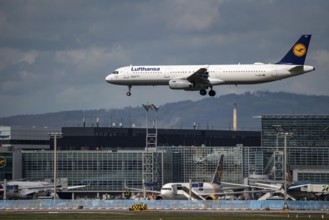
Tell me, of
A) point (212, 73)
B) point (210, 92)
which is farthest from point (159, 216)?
point (210, 92)

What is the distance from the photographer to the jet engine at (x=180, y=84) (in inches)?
5827

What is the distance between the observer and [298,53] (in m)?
152

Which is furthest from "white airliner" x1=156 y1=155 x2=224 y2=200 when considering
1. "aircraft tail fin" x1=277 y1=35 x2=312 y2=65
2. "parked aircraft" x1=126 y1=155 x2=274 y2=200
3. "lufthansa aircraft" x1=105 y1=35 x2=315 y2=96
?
"aircraft tail fin" x1=277 y1=35 x2=312 y2=65

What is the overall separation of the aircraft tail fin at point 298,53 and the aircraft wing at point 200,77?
40.9 ft

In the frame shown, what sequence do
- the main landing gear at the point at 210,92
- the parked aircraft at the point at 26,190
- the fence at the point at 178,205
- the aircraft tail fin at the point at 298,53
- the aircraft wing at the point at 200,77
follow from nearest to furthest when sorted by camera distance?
the fence at the point at 178,205
the aircraft wing at the point at 200,77
the main landing gear at the point at 210,92
the aircraft tail fin at the point at 298,53
the parked aircraft at the point at 26,190

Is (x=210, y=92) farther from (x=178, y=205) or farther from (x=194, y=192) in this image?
(x=178, y=205)

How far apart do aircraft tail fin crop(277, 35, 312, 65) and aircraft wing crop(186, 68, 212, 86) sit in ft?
40.9

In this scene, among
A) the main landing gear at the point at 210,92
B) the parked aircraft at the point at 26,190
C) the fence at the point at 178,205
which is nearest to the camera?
the fence at the point at 178,205

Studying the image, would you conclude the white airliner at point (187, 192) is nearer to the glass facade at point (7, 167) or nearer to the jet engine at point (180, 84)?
the jet engine at point (180, 84)

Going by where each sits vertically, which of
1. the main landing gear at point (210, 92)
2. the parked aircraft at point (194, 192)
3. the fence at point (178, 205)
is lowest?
the fence at point (178, 205)

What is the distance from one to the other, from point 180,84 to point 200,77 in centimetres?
346

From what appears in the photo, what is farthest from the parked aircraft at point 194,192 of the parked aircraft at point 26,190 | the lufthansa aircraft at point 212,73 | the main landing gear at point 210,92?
the parked aircraft at point 26,190

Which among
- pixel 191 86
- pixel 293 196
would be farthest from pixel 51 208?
pixel 293 196

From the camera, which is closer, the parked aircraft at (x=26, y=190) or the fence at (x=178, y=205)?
the fence at (x=178, y=205)
